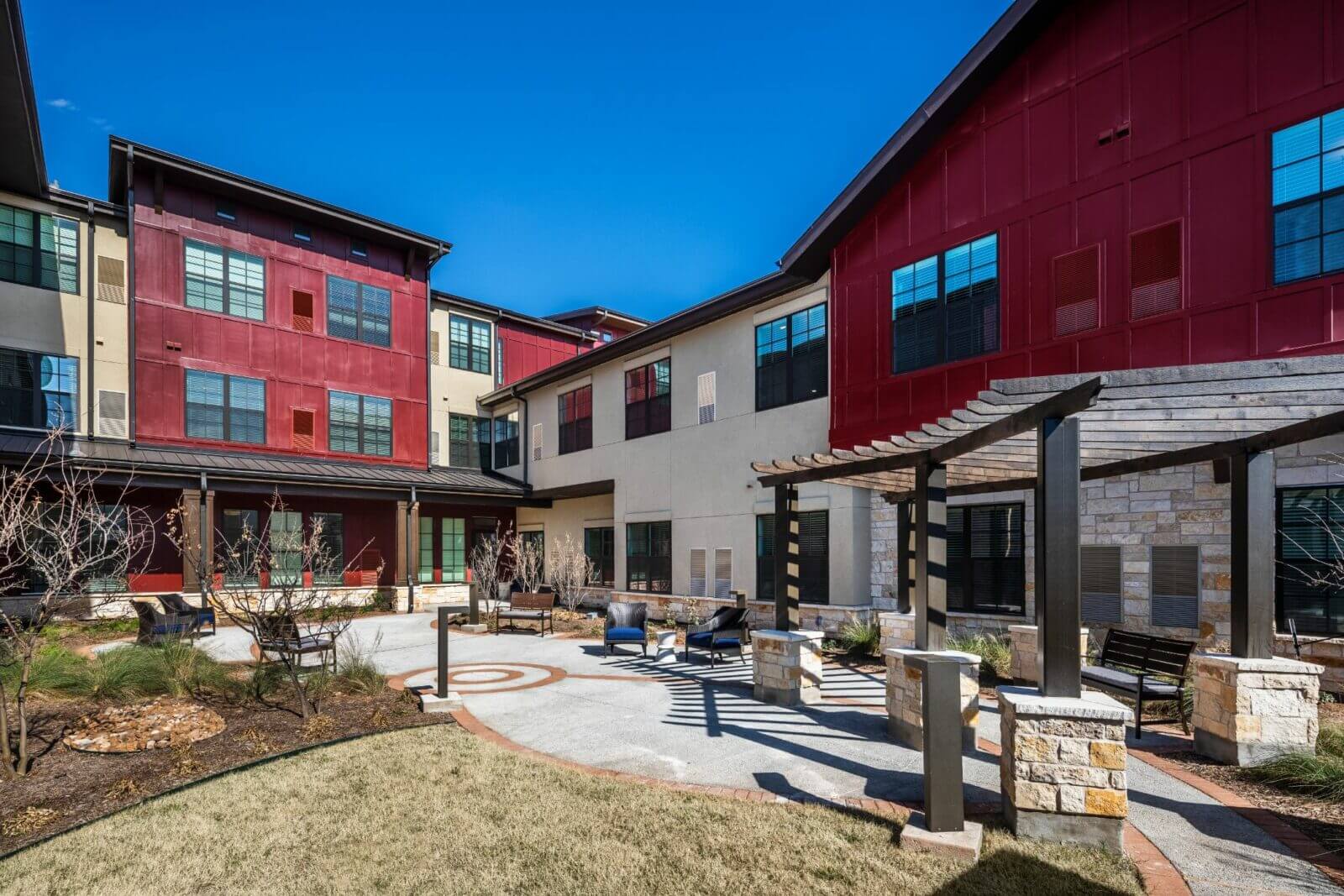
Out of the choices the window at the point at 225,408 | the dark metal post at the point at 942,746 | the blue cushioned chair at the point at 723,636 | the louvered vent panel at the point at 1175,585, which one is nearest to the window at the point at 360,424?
the window at the point at 225,408

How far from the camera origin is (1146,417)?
5543 mm

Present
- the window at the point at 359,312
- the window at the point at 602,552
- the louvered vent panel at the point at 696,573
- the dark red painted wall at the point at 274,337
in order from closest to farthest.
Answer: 1. the louvered vent panel at the point at 696,573
2. the dark red painted wall at the point at 274,337
3. the window at the point at 602,552
4. the window at the point at 359,312

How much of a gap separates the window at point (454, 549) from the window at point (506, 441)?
8.21ft

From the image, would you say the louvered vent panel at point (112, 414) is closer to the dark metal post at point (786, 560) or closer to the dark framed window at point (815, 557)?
the dark framed window at point (815, 557)

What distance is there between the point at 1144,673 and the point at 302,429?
2142cm

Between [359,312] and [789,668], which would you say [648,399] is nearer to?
[359,312]

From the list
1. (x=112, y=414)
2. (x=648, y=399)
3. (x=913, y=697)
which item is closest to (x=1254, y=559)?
(x=913, y=697)

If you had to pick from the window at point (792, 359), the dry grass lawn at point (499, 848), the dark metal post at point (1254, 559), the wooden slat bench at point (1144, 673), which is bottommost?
the dry grass lawn at point (499, 848)

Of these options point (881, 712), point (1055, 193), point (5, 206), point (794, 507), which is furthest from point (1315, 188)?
point (5, 206)

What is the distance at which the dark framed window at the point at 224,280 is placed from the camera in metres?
→ 19.9

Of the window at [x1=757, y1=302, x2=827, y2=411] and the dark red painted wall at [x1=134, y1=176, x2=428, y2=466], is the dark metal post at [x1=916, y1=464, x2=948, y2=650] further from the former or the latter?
the dark red painted wall at [x1=134, y1=176, x2=428, y2=466]

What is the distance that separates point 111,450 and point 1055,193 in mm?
20975

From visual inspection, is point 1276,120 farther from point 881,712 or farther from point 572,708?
point 572,708

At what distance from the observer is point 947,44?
39.6ft
